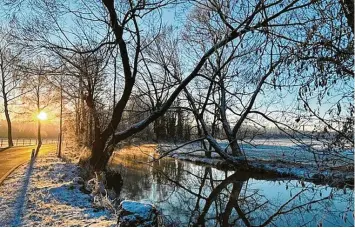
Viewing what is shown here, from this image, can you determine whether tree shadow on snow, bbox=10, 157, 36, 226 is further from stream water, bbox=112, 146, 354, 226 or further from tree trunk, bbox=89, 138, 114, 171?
tree trunk, bbox=89, 138, 114, 171

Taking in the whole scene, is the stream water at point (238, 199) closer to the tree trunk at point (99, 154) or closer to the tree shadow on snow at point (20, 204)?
the tree trunk at point (99, 154)

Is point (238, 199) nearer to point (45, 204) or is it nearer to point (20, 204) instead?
point (45, 204)

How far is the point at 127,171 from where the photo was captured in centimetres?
1709

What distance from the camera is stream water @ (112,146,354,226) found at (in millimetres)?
8375

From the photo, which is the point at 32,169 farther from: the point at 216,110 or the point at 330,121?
the point at 330,121

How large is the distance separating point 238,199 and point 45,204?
228 inches

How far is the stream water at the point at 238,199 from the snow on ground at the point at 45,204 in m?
1.39

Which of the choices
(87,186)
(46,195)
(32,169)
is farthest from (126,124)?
(46,195)

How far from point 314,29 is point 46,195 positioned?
7.32 metres

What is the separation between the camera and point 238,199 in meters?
10.9

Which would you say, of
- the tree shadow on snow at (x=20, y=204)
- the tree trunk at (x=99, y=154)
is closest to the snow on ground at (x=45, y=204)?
the tree shadow on snow at (x=20, y=204)

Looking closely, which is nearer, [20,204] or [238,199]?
[20,204]

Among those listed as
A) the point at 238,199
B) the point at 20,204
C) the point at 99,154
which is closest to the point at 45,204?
the point at 20,204

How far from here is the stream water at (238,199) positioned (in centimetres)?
838
